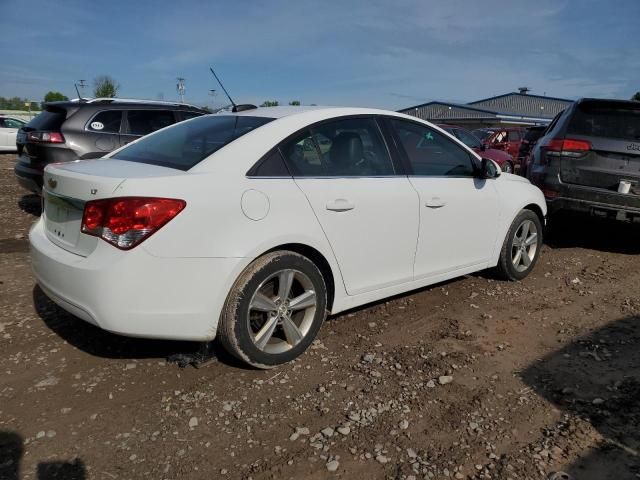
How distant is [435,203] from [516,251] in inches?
58.3

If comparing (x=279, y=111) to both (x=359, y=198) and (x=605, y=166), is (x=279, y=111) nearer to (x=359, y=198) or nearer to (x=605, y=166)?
(x=359, y=198)

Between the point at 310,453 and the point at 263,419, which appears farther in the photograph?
the point at 263,419

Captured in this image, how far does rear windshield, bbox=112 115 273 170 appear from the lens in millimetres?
3244

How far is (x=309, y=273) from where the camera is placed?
331 cm

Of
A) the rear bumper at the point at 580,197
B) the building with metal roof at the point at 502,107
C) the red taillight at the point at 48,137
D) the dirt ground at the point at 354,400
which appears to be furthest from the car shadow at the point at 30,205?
the building with metal roof at the point at 502,107

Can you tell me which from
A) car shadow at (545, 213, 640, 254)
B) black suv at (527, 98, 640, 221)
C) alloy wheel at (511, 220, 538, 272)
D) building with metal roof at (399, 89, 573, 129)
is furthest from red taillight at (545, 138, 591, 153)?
building with metal roof at (399, 89, 573, 129)

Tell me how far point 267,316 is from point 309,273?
1.20 ft

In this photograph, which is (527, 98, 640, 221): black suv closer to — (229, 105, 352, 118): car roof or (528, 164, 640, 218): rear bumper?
(528, 164, 640, 218): rear bumper

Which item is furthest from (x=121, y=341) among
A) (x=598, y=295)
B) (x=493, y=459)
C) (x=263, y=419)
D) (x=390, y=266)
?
(x=598, y=295)

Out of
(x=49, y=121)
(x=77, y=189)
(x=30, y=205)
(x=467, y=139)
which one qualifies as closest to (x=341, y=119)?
(x=77, y=189)

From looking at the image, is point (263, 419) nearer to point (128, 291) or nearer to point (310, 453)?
point (310, 453)

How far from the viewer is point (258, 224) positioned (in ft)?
9.93

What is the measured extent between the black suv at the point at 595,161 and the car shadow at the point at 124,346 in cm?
433

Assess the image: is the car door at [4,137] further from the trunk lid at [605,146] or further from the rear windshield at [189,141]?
the trunk lid at [605,146]
